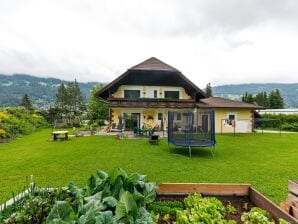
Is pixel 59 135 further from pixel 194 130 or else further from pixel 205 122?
pixel 205 122

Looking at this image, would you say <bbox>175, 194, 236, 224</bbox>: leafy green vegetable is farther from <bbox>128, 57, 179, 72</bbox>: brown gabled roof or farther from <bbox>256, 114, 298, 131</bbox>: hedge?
<bbox>256, 114, 298, 131</bbox>: hedge

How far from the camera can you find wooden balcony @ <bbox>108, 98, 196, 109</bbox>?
71.7 ft

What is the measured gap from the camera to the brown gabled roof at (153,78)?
22.0 metres

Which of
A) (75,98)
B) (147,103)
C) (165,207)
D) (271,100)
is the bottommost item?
(165,207)

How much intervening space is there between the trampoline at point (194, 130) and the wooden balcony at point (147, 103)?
307 inches

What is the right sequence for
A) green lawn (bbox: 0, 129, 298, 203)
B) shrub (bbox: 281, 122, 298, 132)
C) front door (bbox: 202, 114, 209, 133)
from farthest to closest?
shrub (bbox: 281, 122, 298, 132) → front door (bbox: 202, 114, 209, 133) → green lawn (bbox: 0, 129, 298, 203)

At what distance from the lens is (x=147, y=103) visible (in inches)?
874

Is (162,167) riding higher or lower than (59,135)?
lower

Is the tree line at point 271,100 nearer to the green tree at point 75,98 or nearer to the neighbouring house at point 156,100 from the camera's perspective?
the neighbouring house at point 156,100

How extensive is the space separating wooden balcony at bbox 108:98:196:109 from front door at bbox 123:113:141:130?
1.33 metres

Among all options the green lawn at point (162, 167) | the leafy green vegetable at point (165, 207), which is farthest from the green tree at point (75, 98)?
the leafy green vegetable at point (165, 207)

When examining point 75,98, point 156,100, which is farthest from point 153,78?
point 75,98

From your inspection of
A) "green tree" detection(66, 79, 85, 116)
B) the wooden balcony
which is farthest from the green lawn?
Result: "green tree" detection(66, 79, 85, 116)

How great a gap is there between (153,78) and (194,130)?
11.6m
